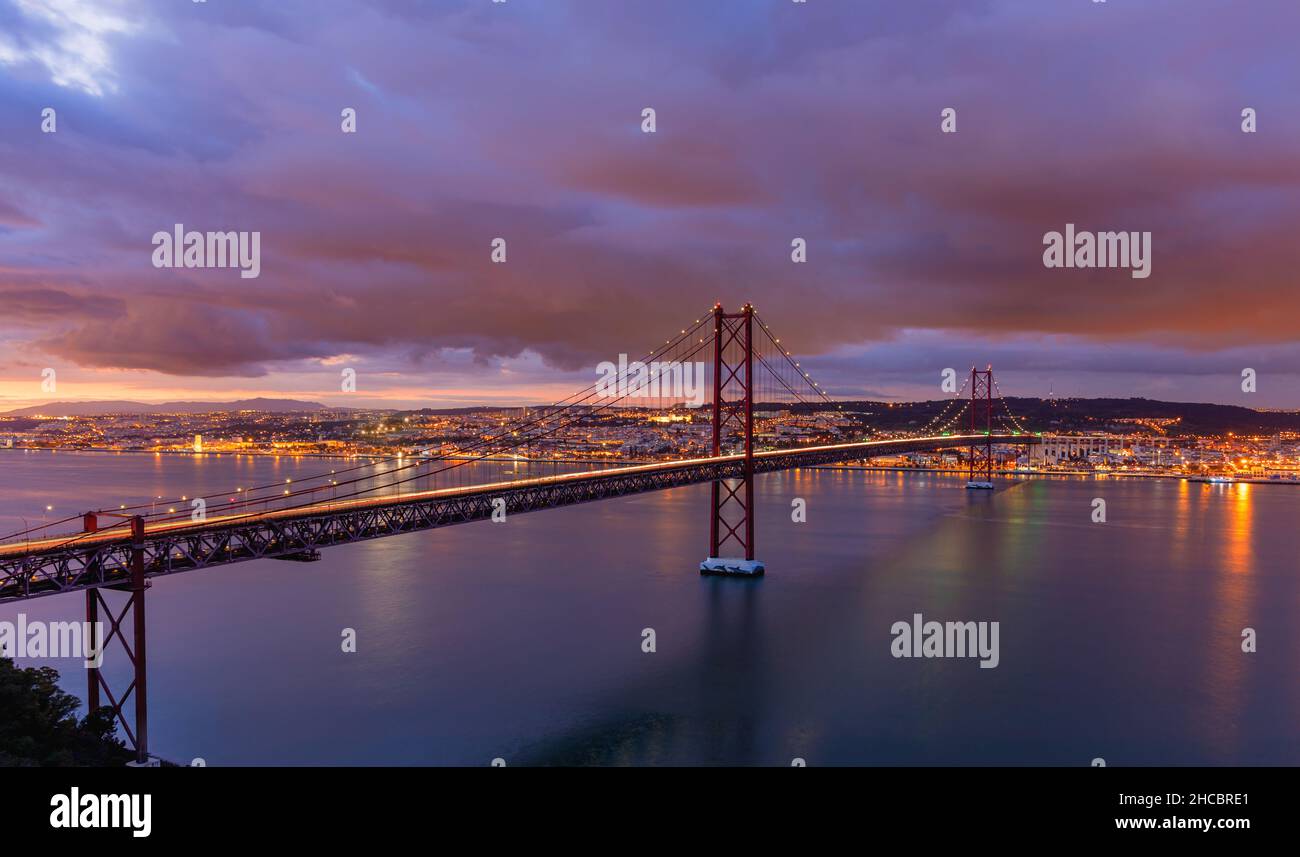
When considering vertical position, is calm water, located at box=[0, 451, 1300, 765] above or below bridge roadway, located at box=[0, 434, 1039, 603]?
below

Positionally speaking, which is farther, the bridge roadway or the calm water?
the calm water

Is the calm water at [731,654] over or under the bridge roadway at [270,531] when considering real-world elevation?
under

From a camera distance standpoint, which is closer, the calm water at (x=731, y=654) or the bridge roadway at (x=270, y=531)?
the bridge roadway at (x=270, y=531)

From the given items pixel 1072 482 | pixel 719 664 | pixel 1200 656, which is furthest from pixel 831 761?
pixel 1072 482
